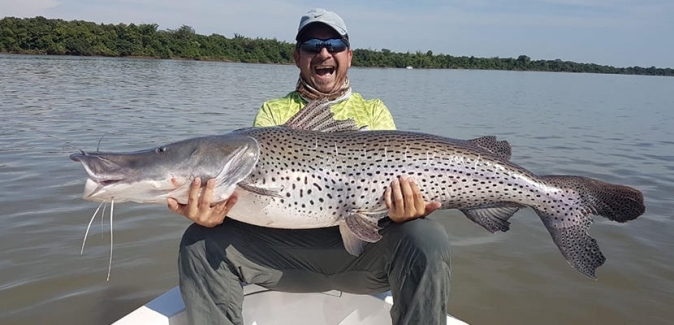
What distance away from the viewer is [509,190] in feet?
10.5

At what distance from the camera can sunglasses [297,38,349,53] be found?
13.4ft

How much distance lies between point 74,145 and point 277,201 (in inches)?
344

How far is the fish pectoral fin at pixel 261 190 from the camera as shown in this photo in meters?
2.96

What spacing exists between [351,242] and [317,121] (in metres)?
0.81

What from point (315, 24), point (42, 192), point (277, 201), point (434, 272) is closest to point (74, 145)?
point (42, 192)

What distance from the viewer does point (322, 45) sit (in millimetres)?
4078

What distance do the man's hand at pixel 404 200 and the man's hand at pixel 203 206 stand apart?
923 mm

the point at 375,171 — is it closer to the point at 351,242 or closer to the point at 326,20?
the point at 351,242

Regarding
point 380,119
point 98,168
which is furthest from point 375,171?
point 98,168

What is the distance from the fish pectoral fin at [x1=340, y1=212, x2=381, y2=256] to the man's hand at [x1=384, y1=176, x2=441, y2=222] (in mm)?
133

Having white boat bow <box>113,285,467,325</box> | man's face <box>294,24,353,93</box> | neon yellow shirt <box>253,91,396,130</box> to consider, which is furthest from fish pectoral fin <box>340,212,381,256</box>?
man's face <box>294,24,353,93</box>

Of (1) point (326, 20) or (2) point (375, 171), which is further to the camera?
(1) point (326, 20)

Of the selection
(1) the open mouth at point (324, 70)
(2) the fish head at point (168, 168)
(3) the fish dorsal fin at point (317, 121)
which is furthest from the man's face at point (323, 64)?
(2) the fish head at point (168, 168)

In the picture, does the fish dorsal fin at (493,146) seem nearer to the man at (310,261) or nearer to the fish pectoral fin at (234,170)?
the man at (310,261)
